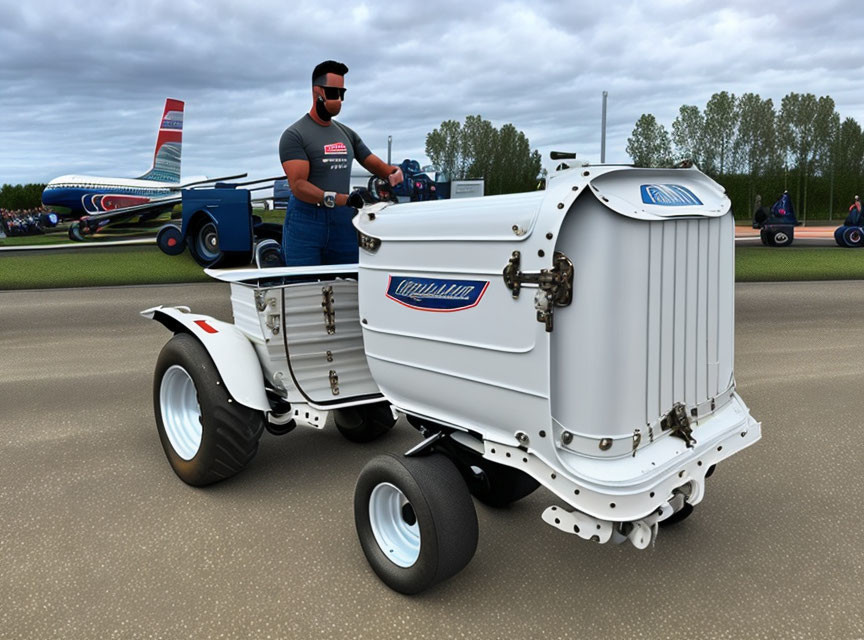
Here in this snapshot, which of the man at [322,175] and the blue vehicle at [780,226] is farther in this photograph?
the blue vehicle at [780,226]

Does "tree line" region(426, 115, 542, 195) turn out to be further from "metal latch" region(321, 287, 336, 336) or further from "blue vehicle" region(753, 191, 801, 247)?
"metal latch" region(321, 287, 336, 336)

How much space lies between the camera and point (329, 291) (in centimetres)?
338

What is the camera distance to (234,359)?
343 cm

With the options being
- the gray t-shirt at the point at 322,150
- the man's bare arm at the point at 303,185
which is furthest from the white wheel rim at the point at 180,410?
the gray t-shirt at the point at 322,150

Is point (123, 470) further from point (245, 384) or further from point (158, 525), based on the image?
point (245, 384)

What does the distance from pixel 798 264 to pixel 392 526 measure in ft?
51.5

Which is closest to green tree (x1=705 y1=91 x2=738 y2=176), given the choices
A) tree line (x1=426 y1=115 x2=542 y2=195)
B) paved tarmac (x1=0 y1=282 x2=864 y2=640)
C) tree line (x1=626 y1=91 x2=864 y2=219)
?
tree line (x1=626 y1=91 x2=864 y2=219)

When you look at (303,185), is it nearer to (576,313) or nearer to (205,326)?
(205,326)

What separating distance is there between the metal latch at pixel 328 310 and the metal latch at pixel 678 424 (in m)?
1.64

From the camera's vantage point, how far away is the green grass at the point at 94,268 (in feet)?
41.9

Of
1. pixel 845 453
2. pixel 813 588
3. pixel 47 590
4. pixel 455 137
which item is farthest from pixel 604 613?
pixel 455 137

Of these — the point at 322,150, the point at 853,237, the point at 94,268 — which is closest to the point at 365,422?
the point at 322,150

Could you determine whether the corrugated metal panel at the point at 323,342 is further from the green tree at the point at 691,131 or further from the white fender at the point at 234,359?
the green tree at the point at 691,131

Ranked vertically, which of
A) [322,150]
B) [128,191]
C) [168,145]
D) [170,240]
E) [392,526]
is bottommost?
[392,526]
